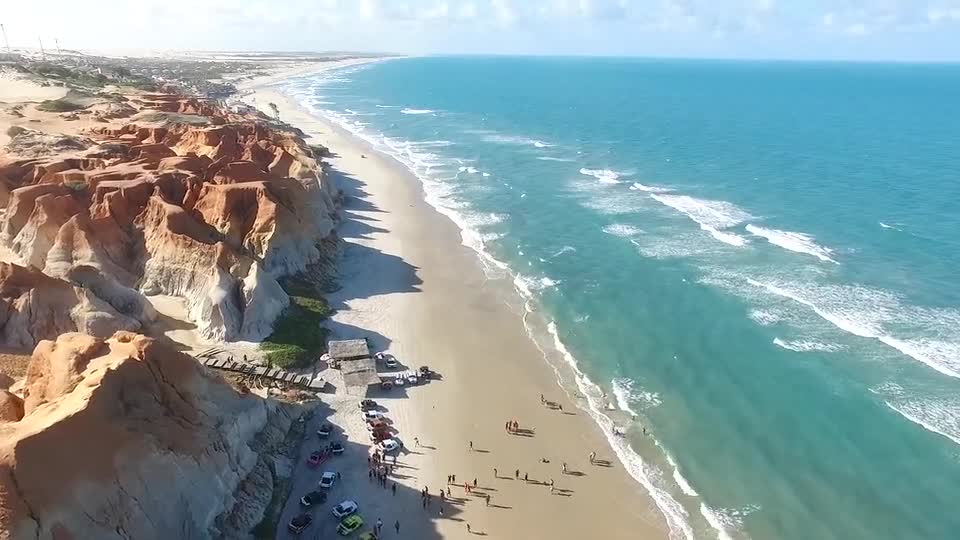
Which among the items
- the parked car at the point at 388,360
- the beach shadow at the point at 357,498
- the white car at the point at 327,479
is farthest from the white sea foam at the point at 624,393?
the white car at the point at 327,479

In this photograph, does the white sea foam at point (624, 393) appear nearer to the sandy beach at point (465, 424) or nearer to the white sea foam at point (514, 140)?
the sandy beach at point (465, 424)

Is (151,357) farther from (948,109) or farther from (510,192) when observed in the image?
(948,109)

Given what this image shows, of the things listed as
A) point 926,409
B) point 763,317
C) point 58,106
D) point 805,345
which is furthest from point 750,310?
point 58,106

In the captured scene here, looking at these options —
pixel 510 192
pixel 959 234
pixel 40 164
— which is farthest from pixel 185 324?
pixel 959 234

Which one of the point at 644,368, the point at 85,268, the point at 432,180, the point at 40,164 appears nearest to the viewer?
the point at 85,268

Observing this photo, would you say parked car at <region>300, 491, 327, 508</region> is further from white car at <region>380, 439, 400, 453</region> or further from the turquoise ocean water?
the turquoise ocean water

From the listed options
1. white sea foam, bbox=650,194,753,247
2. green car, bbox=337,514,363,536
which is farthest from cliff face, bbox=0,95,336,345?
white sea foam, bbox=650,194,753,247
